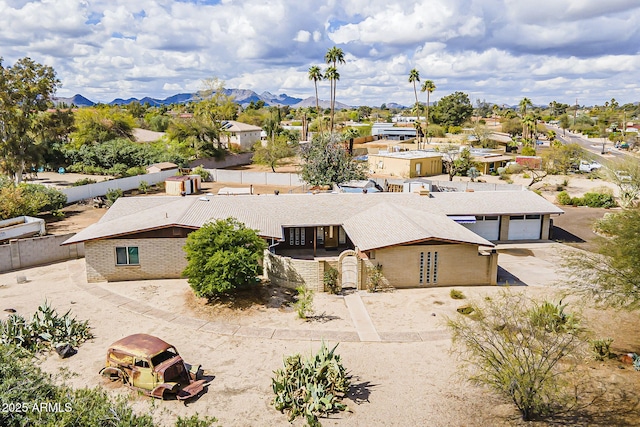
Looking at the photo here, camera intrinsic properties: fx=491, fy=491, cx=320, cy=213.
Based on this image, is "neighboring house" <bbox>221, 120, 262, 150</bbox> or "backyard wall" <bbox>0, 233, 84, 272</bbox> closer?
"backyard wall" <bbox>0, 233, 84, 272</bbox>

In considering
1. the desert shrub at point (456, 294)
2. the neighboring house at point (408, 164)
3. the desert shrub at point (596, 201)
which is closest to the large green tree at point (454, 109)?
the neighboring house at point (408, 164)

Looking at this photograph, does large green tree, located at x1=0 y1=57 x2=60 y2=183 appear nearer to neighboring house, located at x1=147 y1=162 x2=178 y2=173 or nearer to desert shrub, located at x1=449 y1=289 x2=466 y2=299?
neighboring house, located at x1=147 y1=162 x2=178 y2=173

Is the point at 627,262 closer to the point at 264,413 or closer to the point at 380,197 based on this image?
the point at 264,413

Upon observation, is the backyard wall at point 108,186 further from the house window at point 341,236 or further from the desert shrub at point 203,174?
the house window at point 341,236

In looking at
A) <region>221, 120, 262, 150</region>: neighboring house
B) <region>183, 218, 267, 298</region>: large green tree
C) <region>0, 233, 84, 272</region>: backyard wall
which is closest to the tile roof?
<region>0, 233, 84, 272</region>: backyard wall

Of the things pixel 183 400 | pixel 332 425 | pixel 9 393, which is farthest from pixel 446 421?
pixel 9 393

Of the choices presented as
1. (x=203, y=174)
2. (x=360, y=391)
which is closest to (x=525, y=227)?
(x=360, y=391)
